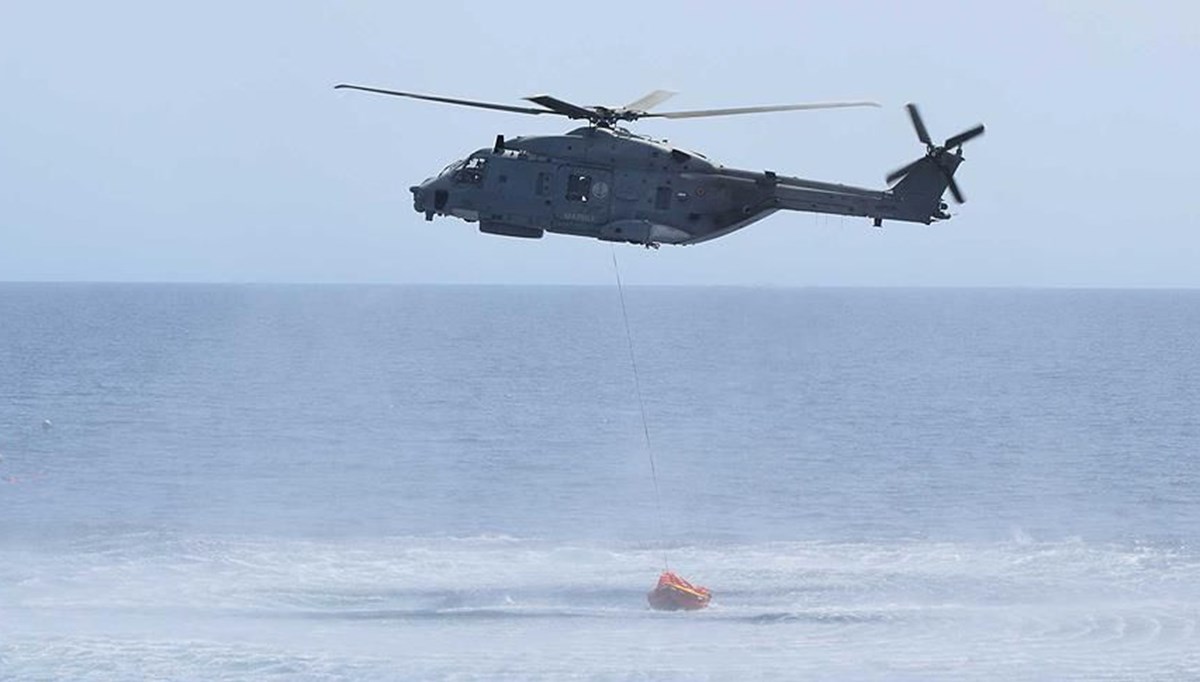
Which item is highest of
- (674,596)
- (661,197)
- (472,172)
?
(472,172)

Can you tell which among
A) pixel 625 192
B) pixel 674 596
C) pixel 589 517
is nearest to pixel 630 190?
pixel 625 192

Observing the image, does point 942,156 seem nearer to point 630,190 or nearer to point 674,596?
point 630,190

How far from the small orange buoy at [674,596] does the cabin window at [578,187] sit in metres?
14.9

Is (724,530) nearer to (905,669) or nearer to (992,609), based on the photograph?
(992,609)

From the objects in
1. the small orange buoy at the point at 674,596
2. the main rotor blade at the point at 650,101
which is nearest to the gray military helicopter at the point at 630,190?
the main rotor blade at the point at 650,101

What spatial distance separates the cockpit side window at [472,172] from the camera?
2448 cm

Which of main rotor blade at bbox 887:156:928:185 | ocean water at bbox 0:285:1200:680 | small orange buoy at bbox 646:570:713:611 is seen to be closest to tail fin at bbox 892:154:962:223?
main rotor blade at bbox 887:156:928:185

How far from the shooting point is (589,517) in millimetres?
51000

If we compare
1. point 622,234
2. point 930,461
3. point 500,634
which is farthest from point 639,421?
point 622,234

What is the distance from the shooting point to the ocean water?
34812 mm

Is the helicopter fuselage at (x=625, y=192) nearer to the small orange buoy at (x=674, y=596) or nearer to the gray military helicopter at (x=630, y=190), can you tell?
the gray military helicopter at (x=630, y=190)

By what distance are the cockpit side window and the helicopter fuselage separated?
0.01 m

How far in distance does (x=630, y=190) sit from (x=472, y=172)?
2.18 meters

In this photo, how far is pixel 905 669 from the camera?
33500 mm
